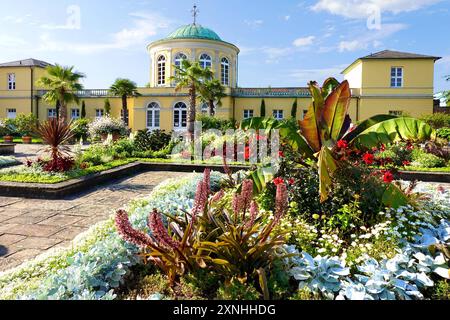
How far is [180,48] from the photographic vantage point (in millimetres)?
36938

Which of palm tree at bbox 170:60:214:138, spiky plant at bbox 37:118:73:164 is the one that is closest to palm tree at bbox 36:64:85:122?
palm tree at bbox 170:60:214:138

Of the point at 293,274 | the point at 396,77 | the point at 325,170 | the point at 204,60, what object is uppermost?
the point at 204,60

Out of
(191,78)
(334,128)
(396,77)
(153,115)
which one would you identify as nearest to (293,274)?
(334,128)

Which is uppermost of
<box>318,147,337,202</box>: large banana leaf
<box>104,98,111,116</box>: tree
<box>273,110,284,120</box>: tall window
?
<box>104,98,111,116</box>: tree

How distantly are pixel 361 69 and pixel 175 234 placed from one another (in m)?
33.4

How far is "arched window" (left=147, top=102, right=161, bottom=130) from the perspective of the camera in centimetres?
3472

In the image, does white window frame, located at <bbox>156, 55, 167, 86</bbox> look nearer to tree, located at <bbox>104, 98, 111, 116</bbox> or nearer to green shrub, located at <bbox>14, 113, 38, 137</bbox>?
tree, located at <bbox>104, 98, 111, 116</bbox>

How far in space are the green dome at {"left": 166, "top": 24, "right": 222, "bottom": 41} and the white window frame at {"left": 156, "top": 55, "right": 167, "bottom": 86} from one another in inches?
95.6

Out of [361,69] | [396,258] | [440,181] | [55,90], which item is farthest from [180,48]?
[396,258]

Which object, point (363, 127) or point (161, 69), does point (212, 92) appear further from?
point (363, 127)

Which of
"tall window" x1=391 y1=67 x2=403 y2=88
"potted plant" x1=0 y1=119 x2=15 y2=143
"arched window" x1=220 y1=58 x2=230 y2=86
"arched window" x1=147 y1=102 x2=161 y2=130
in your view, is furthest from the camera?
"arched window" x1=220 y1=58 x2=230 y2=86

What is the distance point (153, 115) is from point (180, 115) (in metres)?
2.58

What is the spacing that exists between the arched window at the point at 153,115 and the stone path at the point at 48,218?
2566 cm

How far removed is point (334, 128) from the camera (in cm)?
567
